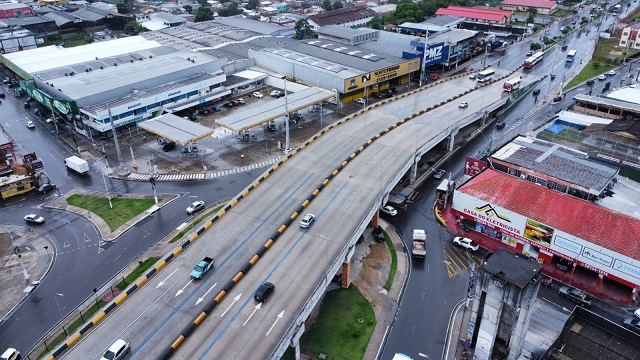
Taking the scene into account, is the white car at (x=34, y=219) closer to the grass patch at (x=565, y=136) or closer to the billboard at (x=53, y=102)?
the billboard at (x=53, y=102)

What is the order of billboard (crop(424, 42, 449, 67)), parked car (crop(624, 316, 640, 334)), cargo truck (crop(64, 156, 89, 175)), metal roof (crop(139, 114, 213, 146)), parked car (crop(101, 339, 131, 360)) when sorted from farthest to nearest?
billboard (crop(424, 42, 449, 67)), metal roof (crop(139, 114, 213, 146)), cargo truck (crop(64, 156, 89, 175)), parked car (crop(624, 316, 640, 334)), parked car (crop(101, 339, 131, 360))

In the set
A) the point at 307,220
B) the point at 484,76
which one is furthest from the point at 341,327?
the point at 484,76

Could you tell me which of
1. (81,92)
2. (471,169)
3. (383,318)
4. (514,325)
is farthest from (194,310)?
(81,92)

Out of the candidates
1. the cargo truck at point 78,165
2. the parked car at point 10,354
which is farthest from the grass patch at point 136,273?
the cargo truck at point 78,165

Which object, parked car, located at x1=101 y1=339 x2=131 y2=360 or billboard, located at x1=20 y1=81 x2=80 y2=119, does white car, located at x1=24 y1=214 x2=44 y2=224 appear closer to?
billboard, located at x1=20 y1=81 x2=80 y2=119

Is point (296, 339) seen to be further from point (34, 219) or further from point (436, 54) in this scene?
point (436, 54)

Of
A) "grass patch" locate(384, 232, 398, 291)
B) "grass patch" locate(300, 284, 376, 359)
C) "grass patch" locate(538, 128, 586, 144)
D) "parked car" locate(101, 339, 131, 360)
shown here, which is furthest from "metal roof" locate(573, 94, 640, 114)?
"parked car" locate(101, 339, 131, 360)

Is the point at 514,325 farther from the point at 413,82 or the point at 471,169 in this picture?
the point at 413,82
